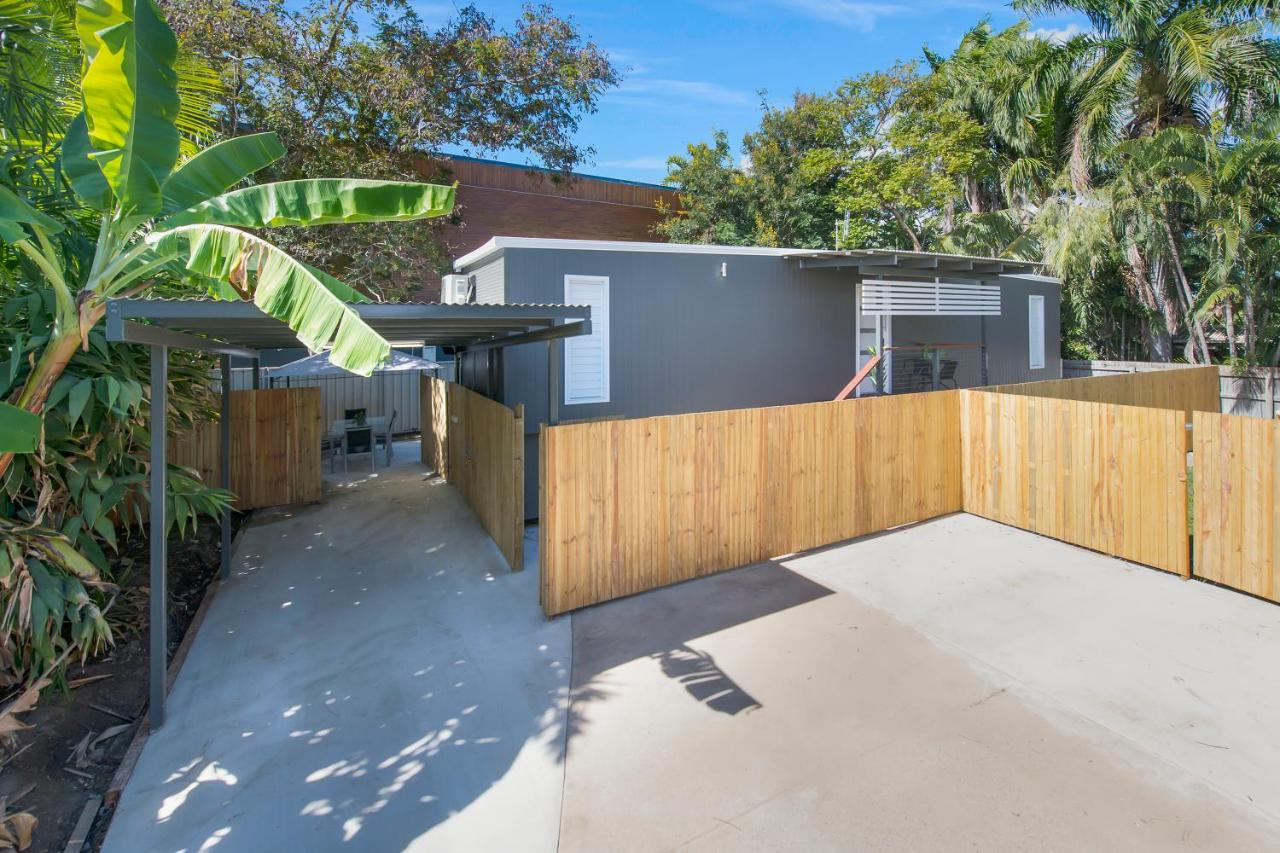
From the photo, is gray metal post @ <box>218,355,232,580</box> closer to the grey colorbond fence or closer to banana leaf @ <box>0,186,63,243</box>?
banana leaf @ <box>0,186,63,243</box>

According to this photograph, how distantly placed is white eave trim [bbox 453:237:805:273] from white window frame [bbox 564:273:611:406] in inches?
14.8

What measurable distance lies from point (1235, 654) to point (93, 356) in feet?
26.5

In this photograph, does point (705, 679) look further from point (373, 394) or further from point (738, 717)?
point (373, 394)

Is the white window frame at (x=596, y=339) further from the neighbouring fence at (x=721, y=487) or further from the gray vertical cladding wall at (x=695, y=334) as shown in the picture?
the neighbouring fence at (x=721, y=487)

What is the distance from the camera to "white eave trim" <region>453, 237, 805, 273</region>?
7496mm

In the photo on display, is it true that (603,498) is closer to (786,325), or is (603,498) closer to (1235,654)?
(1235,654)

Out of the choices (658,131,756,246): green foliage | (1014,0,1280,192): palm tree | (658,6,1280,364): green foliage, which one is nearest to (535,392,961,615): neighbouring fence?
(658,6,1280,364): green foliage

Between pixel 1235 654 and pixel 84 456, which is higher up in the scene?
pixel 84 456

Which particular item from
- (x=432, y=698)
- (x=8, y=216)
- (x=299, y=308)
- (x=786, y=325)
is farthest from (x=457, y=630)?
(x=786, y=325)

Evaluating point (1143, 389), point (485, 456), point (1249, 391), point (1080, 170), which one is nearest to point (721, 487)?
point (485, 456)

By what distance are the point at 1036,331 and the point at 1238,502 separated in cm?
1111

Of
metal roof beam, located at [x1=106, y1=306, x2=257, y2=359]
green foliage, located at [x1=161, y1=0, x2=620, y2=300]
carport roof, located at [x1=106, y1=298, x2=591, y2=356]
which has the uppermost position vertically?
green foliage, located at [x1=161, y1=0, x2=620, y2=300]

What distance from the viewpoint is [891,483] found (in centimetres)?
724

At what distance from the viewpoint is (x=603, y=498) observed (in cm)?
538
